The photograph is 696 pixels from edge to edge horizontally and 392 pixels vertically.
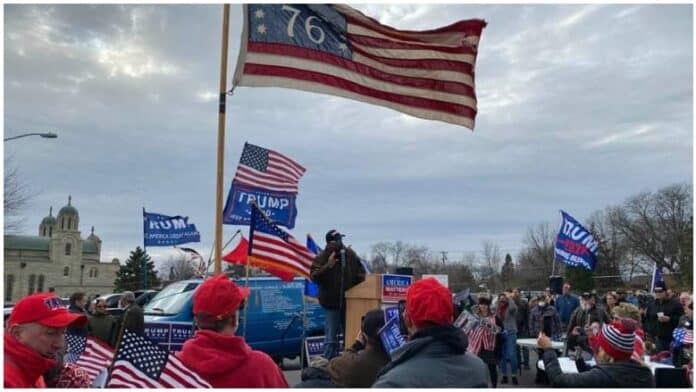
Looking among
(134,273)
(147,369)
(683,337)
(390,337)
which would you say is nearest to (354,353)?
(390,337)

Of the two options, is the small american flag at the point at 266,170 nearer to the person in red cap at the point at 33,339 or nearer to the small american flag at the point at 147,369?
the person in red cap at the point at 33,339

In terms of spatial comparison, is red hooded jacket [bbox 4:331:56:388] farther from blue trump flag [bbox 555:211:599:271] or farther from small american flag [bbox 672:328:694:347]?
blue trump flag [bbox 555:211:599:271]

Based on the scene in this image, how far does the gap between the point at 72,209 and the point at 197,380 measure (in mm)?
136254

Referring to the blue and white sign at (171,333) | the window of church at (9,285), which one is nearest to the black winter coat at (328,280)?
the blue and white sign at (171,333)

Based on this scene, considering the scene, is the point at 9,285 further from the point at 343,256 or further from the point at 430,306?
the point at 430,306

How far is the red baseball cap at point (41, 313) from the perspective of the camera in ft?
10.6

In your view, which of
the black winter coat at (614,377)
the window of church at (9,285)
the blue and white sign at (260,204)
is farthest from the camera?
the window of church at (9,285)

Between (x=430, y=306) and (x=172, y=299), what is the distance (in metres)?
10.4

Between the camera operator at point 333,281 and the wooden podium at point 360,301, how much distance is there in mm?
116

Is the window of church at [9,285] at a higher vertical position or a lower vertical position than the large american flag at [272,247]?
lower

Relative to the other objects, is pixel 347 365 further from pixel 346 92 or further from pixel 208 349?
pixel 346 92

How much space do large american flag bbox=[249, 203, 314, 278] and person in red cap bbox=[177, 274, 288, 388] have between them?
4.27 meters

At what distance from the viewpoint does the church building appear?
376 ft

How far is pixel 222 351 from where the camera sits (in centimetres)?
320
